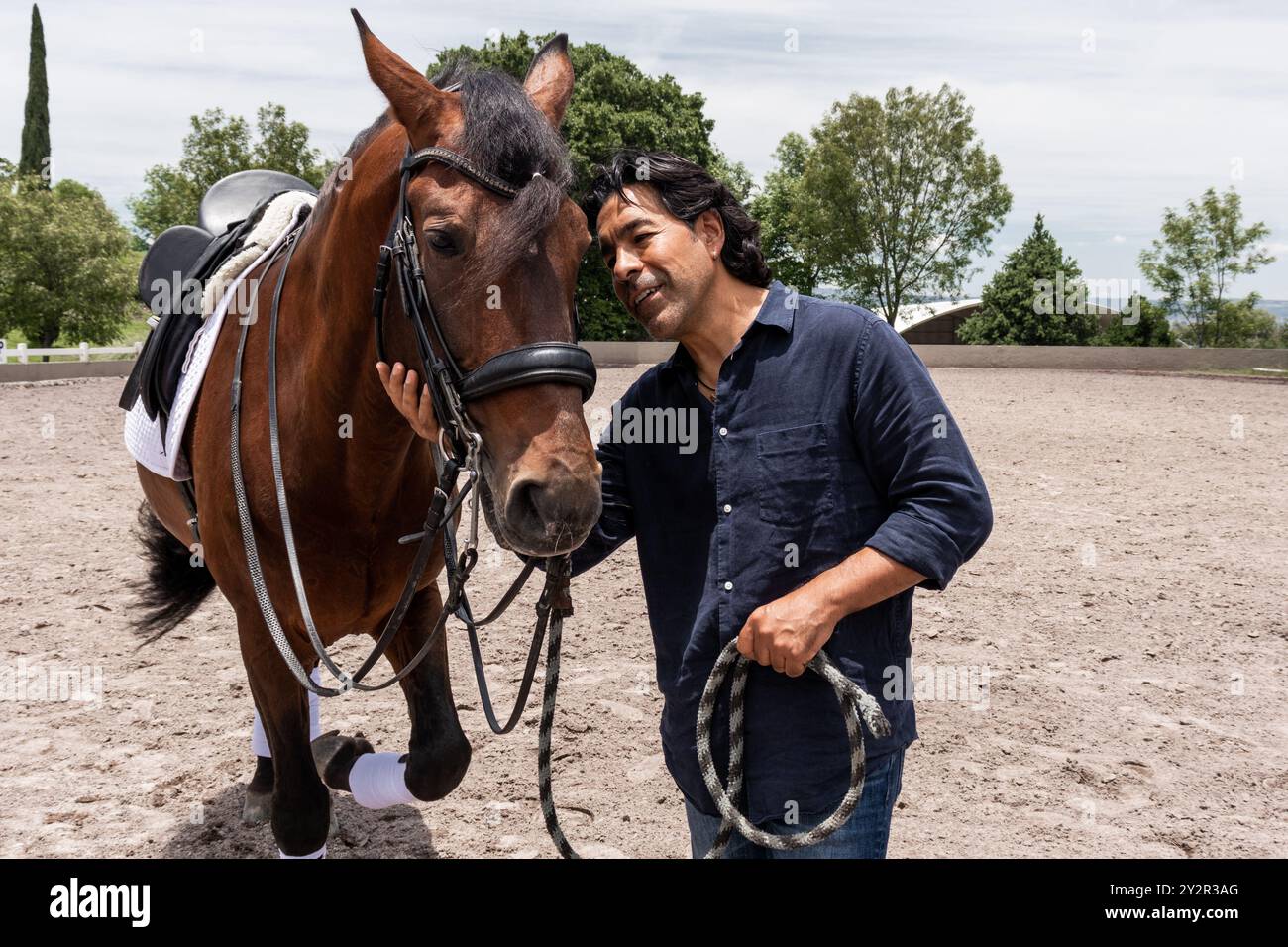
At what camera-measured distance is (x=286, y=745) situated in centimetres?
289

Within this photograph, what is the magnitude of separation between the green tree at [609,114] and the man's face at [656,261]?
28568mm

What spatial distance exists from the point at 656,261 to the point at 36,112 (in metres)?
44.1

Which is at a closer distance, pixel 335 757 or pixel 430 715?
pixel 430 715

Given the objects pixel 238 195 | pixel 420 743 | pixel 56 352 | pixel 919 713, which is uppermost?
pixel 56 352

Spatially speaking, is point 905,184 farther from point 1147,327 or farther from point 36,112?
point 36,112

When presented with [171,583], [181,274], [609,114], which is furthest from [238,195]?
[609,114]

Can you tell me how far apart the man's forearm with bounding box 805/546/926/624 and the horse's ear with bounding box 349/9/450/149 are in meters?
1.25

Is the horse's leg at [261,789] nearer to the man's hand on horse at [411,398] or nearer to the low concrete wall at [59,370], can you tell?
the man's hand on horse at [411,398]

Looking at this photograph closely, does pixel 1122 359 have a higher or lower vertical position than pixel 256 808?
higher

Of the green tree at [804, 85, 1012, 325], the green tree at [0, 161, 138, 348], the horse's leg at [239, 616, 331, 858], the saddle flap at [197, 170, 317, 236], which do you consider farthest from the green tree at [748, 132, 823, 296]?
the horse's leg at [239, 616, 331, 858]

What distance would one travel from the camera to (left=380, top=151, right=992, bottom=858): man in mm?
1903

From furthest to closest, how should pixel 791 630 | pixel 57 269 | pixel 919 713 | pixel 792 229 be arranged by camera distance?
pixel 792 229 → pixel 57 269 → pixel 919 713 → pixel 791 630

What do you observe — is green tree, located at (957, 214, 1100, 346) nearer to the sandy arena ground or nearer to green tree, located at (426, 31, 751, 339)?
green tree, located at (426, 31, 751, 339)
